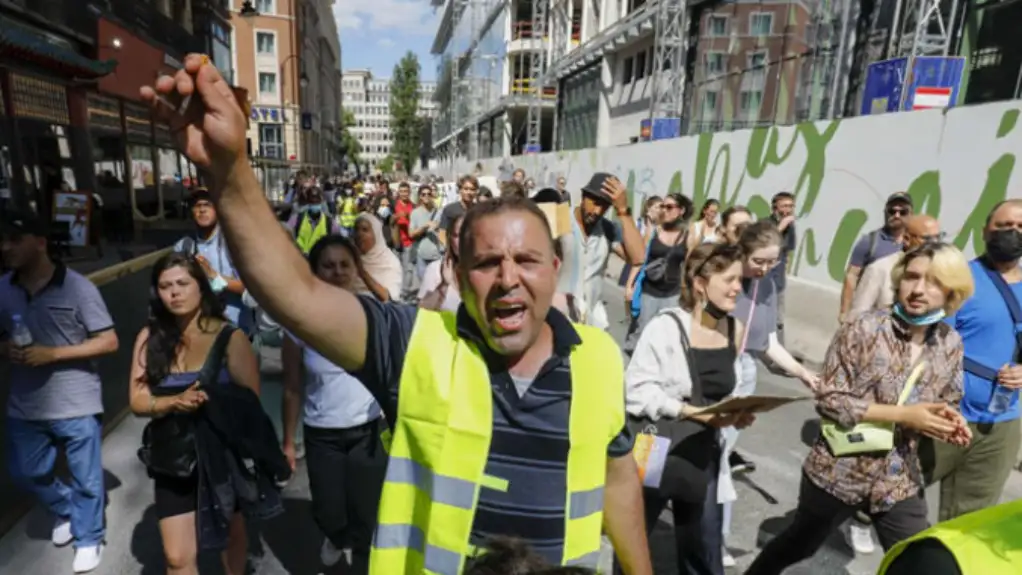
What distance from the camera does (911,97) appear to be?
8508mm

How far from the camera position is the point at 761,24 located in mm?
15922

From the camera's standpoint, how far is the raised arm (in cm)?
109

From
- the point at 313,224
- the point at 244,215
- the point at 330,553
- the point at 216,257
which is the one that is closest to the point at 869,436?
the point at 244,215

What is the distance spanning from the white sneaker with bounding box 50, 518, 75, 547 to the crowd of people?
2 cm

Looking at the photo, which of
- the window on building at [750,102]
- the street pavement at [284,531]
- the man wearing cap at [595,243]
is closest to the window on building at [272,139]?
the window on building at [750,102]

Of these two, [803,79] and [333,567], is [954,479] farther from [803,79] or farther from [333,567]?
[803,79]

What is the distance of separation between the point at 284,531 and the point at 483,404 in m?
2.78

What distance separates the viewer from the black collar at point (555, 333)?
1403 millimetres

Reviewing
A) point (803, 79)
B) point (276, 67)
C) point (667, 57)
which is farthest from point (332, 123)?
point (803, 79)

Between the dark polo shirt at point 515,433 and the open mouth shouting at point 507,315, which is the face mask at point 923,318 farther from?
the open mouth shouting at point 507,315

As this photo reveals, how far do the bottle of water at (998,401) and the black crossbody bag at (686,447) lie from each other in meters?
1.45

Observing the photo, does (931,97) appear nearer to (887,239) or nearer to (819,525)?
(887,239)

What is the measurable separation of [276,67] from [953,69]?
4935 centimetres

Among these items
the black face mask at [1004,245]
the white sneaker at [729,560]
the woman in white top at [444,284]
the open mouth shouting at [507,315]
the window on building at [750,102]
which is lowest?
the white sneaker at [729,560]
